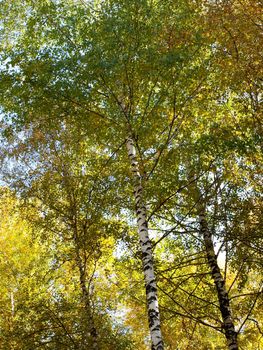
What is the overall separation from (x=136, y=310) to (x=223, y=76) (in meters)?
12.1

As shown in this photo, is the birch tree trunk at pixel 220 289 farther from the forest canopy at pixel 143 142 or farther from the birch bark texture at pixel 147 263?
the birch bark texture at pixel 147 263

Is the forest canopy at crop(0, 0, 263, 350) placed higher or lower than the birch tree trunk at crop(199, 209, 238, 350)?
higher

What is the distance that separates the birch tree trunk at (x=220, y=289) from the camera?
8352 mm

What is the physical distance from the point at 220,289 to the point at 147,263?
276 cm

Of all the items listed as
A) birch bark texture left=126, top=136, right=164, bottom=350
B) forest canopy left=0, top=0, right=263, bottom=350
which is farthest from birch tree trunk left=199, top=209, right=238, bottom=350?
birch bark texture left=126, top=136, right=164, bottom=350

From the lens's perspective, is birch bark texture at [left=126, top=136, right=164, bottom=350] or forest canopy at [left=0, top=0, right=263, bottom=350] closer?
birch bark texture at [left=126, top=136, right=164, bottom=350]

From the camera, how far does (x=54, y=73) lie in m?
8.52

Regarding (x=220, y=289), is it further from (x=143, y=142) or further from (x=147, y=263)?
(x=143, y=142)

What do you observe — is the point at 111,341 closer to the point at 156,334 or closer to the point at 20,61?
the point at 156,334

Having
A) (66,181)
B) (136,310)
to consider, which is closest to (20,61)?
(66,181)

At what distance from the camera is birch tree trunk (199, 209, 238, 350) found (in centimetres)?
835

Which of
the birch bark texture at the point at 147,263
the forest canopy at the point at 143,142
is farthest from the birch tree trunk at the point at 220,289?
the birch bark texture at the point at 147,263

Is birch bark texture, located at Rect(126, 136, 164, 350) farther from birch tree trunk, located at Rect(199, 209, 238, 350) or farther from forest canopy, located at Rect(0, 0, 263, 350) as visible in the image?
birch tree trunk, located at Rect(199, 209, 238, 350)

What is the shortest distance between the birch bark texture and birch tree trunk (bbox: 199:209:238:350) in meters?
2.18
